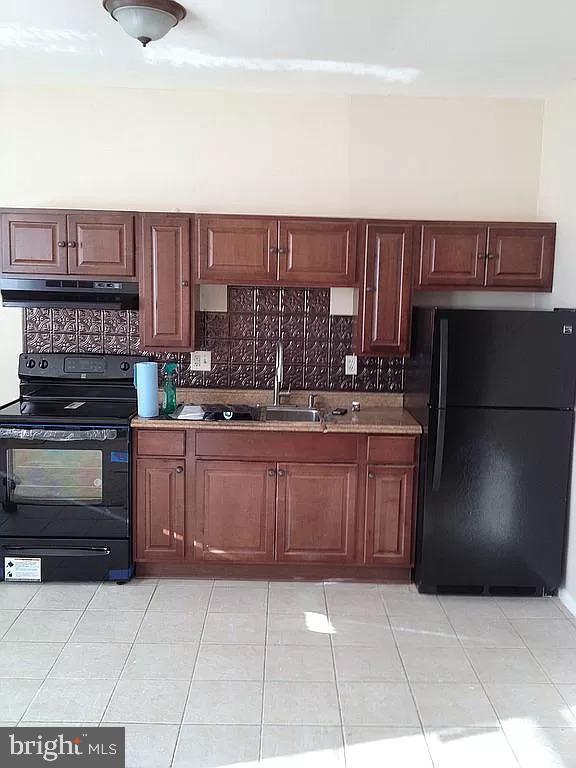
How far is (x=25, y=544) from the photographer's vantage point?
3.58 m

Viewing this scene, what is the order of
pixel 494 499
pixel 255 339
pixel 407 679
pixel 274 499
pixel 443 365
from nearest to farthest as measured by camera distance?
pixel 407 679 < pixel 443 365 < pixel 494 499 < pixel 274 499 < pixel 255 339

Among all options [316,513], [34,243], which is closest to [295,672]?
[316,513]

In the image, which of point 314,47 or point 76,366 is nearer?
point 314,47

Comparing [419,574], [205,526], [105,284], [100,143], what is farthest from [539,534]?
[100,143]

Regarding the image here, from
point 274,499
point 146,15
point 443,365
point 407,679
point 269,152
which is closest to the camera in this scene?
point 146,15

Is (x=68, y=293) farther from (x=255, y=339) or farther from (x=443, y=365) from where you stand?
(x=443, y=365)

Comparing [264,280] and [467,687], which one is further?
[264,280]

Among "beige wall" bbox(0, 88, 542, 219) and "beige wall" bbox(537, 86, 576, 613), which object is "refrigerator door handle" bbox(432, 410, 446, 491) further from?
"beige wall" bbox(0, 88, 542, 219)

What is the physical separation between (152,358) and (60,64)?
5.28 feet

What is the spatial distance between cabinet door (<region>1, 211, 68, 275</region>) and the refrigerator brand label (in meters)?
1.51

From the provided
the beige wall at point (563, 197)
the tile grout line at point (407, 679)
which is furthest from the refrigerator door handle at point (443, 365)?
the tile grout line at point (407, 679)

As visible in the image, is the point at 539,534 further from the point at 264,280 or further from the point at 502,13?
the point at 502,13

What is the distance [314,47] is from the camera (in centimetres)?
315

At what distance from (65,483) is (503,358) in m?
2.31
